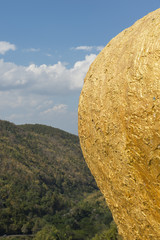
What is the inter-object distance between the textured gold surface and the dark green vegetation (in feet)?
62.1

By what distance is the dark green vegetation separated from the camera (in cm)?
3362

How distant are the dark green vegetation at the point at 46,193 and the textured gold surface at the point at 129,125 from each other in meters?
18.9

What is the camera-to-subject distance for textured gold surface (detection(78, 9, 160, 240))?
12.6 ft

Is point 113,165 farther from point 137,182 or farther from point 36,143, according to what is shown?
point 36,143

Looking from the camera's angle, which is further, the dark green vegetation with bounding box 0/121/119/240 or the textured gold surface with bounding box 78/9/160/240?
the dark green vegetation with bounding box 0/121/119/240

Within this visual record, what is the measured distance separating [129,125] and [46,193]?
4656 cm

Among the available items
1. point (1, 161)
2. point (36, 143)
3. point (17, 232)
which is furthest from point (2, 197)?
point (36, 143)

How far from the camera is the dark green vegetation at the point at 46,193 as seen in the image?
3362 centimetres

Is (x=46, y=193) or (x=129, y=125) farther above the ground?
(x=129, y=125)

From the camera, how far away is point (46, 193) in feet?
157

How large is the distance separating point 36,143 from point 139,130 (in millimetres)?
66001

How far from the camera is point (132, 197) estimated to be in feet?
14.7

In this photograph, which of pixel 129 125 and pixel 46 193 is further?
pixel 46 193

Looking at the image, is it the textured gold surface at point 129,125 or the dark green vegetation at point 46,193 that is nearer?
the textured gold surface at point 129,125
